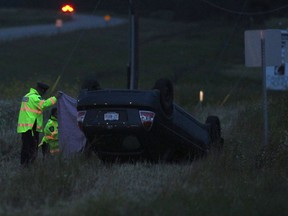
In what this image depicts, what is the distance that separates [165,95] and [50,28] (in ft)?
188

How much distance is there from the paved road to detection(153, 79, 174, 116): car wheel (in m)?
45.9

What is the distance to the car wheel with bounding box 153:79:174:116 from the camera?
490 inches

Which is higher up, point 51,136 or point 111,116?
point 111,116

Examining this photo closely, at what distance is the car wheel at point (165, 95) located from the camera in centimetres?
1245

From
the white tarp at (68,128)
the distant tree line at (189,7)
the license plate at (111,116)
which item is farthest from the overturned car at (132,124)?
the distant tree line at (189,7)

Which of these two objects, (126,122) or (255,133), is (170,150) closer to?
(126,122)

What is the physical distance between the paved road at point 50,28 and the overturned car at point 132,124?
45.8 metres

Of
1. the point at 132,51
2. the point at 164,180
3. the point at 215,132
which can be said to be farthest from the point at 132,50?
the point at 164,180

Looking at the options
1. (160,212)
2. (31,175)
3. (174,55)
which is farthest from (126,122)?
(174,55)

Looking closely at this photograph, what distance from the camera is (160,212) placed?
904cm

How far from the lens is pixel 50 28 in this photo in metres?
68.9

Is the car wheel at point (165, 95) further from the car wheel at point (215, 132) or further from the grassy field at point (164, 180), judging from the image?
the car wheel at point (215, 132)

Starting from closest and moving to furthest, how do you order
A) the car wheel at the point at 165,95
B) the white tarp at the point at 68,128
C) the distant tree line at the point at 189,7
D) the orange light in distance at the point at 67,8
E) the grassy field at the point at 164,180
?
1. the grassy field at the point at 164,180
2. the car wheel at the point at 165,95
3. the white tarp at the point at 68,128
4. the orange light in distance at the point at 67,8
5. the distant tree line at the point at 189,7

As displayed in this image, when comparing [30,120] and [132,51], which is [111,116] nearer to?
[30,120]
